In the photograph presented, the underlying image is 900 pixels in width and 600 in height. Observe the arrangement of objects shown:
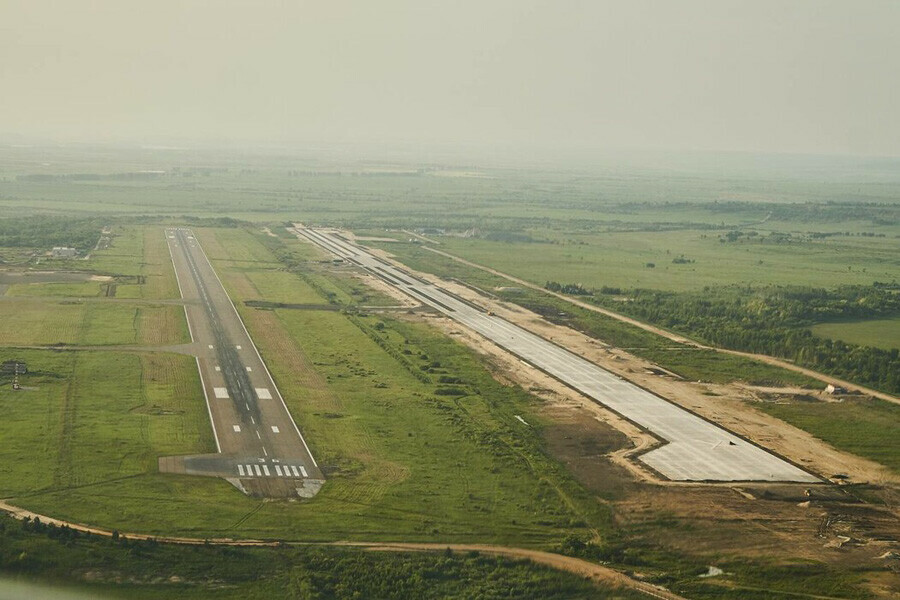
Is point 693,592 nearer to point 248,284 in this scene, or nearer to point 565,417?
point 565,417

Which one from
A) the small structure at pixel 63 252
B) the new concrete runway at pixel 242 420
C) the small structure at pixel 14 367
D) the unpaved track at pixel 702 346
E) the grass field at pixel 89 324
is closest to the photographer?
the new concrete runway at pixel 242 420

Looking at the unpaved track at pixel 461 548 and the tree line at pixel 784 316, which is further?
the tree line at pixel 784 316

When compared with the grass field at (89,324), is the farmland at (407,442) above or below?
below

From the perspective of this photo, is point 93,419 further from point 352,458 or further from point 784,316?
point 784,316

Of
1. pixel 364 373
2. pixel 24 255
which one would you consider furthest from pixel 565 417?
pixel 24 255

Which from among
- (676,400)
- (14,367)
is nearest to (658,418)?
(676,400)

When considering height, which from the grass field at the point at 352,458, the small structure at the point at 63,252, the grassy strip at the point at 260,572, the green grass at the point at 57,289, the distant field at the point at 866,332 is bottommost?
the grassy strip at the point at 260,572

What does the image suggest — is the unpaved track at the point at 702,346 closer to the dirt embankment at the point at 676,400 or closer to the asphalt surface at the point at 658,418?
the dirt embankment at the point at 676,400

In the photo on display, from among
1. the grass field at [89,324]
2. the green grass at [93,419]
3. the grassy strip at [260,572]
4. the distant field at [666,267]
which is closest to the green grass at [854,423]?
the grassy strip at [260,572]
